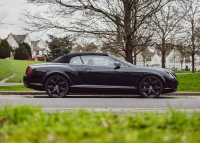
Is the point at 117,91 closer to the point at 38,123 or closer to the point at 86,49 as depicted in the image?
the point at 38,123

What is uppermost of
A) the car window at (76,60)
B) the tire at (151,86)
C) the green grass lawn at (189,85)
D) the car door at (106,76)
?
the car window at (76,60)

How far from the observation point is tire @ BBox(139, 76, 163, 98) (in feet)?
37.0

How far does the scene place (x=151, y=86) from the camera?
11.3 meters

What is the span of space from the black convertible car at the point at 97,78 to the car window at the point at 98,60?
0.17 ft

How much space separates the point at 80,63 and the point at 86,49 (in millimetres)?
8579

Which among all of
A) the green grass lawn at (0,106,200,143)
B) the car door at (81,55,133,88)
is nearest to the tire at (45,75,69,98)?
the car door at (81,55,133,88)

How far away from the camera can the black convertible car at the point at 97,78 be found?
36.6 feet

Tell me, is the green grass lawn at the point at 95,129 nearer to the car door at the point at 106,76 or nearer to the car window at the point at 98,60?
the car door at the point at 106,76

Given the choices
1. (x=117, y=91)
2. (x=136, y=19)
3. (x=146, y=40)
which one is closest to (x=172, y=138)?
(x=117, y=91)

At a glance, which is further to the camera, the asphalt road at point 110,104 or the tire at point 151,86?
the tire at point 151,86

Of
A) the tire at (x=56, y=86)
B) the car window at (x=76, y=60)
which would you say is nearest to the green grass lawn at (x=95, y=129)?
the tire at (x=56, y=86)

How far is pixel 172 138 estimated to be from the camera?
3.52 meters

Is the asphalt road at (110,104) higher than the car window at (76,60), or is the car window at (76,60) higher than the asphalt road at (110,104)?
the car window at (76,60)

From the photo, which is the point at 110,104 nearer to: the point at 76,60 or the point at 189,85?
the point at 76,60
